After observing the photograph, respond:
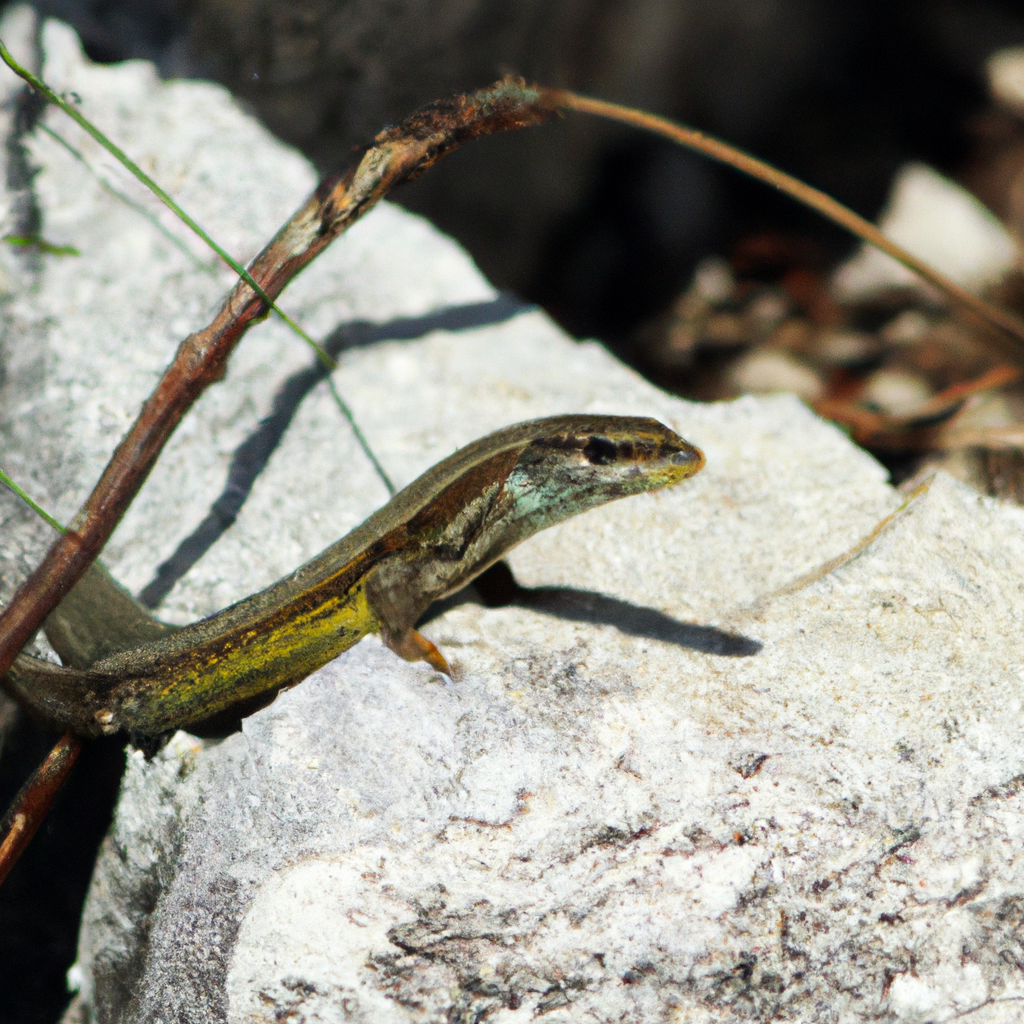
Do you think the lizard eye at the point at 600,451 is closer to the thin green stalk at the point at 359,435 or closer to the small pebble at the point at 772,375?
the thin green stalk at the point at 359,435

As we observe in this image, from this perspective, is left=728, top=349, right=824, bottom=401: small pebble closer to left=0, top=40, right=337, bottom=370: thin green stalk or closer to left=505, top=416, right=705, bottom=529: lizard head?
left=505, top=416, right=705, bottom=529: lizard head

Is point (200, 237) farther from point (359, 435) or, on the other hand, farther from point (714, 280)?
point (714, 280)

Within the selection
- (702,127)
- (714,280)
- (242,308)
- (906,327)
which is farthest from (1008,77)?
(242,308)

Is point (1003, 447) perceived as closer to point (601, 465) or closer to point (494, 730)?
point (601, 465)

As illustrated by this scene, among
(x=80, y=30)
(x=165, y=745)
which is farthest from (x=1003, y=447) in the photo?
(x=80, y=30)

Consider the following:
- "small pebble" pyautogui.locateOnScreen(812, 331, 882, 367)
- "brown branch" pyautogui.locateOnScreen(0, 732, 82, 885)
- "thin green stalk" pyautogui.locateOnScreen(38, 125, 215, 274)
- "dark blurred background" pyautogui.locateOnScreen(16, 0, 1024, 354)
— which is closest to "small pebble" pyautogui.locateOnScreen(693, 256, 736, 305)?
"dark blurred background" pyautogui.locateOnScreen(16, 0, 1024, 354)
